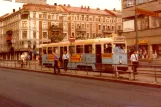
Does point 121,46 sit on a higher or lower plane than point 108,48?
higher

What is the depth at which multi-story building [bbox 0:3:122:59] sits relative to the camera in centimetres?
8906

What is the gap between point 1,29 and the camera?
111 metres

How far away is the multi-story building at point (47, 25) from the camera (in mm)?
89062

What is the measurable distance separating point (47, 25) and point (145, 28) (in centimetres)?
4947

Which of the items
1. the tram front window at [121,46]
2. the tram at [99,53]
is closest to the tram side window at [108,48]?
the tram at [99,53]

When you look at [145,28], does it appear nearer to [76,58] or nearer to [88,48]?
[76,58]

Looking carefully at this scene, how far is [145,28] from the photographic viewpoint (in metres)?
48.1

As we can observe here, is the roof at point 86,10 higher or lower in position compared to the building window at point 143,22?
higher

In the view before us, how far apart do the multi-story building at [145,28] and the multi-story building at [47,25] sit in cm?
3501

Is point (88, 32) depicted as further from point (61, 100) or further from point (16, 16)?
point (61, 100)

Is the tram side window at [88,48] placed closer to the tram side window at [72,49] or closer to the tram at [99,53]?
the tram at [99,53]

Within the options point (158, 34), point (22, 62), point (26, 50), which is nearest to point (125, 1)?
point (158, 34)

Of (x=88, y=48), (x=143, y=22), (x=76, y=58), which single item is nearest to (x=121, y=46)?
(x=88, y=48)

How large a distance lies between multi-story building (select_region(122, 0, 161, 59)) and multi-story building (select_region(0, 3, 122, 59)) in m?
35.0
